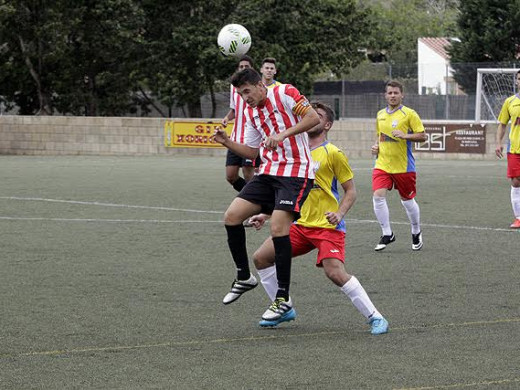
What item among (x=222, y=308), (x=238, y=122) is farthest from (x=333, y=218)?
(x=238, y=122)

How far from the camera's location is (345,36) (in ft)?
153

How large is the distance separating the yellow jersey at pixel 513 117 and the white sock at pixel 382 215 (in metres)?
3.03

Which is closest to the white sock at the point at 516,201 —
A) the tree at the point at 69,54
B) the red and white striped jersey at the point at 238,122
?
the red and white striped jersey at the point at 238,122

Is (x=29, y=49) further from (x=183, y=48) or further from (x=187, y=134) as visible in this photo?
(x=187, y=134)

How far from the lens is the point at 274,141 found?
7.75 metres

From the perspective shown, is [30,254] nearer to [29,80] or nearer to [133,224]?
[133,224]

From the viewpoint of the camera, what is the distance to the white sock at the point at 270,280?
321 inches

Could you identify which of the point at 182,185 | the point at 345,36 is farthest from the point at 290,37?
the point at 182,185

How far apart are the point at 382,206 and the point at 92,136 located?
A: 2379cm

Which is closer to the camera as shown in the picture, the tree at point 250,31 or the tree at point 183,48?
the tree at point 183,48

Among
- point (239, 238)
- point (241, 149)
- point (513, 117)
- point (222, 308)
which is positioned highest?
point (241, 149)

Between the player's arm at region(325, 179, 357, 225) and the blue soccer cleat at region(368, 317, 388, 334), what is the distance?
693 mm

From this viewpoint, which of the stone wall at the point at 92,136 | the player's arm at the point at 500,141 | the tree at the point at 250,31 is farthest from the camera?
the tree at the point at 250,31

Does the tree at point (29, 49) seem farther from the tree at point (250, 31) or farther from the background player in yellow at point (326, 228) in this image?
the background player in yellow at point (326, 228)
